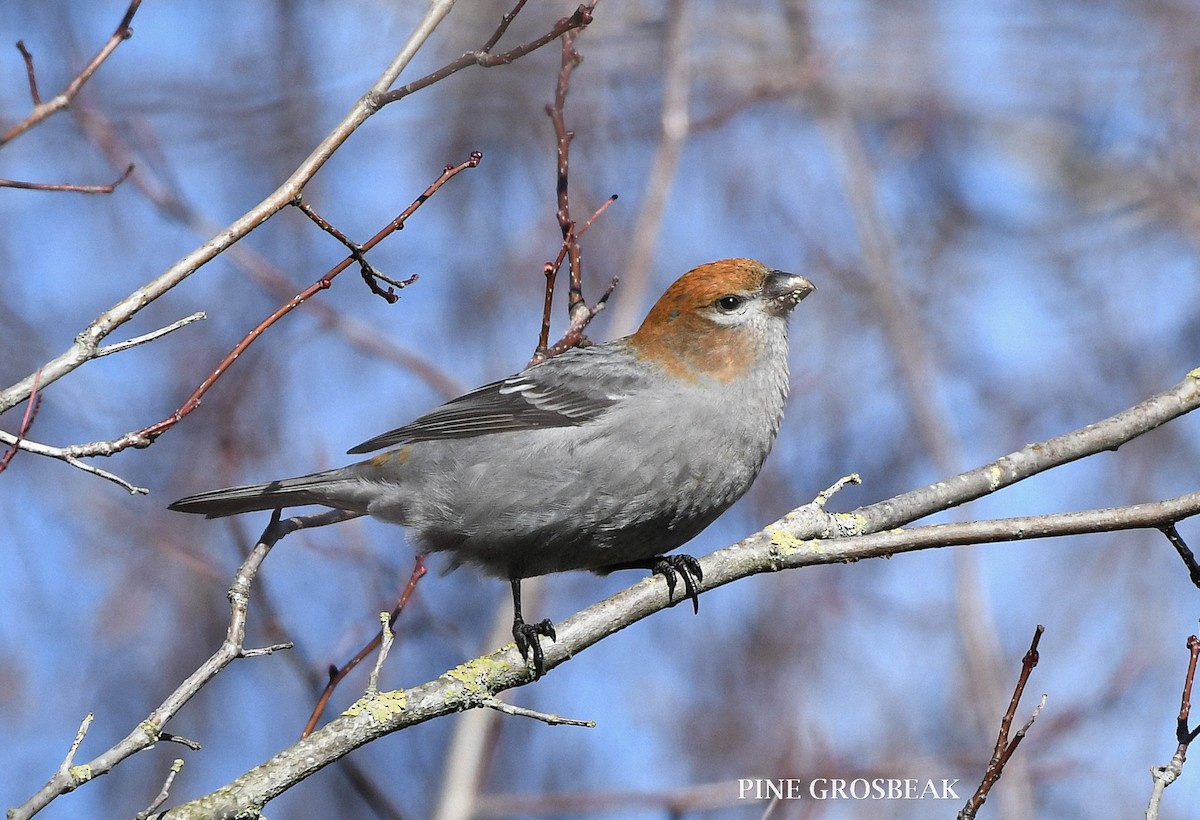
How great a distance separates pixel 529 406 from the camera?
478 cm

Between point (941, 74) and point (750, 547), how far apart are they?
838 cm

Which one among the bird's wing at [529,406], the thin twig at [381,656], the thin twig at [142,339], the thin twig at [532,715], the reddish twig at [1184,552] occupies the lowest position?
the thin twig at [532,715]

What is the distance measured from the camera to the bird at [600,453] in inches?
170

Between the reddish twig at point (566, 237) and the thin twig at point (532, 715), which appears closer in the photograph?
the thin twig at point (532, 715)

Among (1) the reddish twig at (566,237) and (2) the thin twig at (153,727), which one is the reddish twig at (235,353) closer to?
(2) the thin twig at (153,727)

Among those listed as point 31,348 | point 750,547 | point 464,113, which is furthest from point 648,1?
point 750,547

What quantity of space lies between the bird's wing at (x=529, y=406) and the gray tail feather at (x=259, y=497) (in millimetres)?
220

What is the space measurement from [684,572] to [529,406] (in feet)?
3.66

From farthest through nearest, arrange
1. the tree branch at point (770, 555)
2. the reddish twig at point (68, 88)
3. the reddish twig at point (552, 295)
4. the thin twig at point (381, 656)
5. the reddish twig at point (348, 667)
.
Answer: the reddish twig at point (552, 295), the reddish twig at point (348, 667), the thin twig at point (381, 656), the tree branch at point (770, 555), the reddish twig at point (68, 88)

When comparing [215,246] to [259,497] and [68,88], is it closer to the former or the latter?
[68,88]

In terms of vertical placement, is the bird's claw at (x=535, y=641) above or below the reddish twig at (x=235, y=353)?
below

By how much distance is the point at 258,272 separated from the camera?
696 centimetres

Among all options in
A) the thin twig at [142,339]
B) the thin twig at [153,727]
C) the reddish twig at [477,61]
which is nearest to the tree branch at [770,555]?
the thin twig at [153,727]

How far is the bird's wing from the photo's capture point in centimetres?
468
